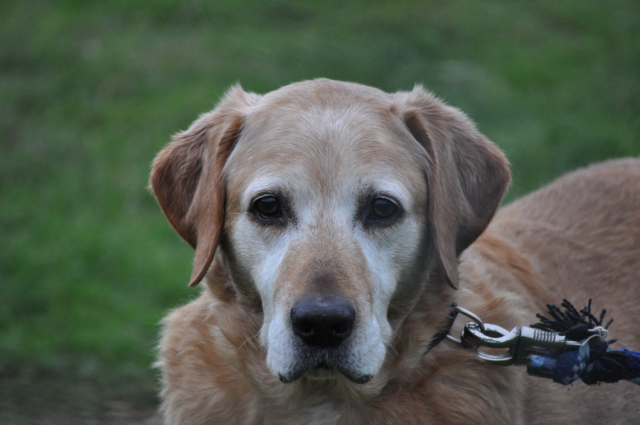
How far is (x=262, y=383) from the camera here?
123 inches

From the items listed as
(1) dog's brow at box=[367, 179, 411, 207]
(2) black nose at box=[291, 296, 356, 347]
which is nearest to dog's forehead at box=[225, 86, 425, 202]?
(1) dog's brow at box=[367, 179, 411, 207]

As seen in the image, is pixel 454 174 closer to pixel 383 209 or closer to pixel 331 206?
pixel 383 209

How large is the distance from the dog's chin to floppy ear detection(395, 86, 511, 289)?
2.00 ft

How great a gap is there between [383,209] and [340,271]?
16.0 inches

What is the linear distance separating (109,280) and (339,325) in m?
3.75

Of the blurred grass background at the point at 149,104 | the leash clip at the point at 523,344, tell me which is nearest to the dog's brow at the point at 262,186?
the leash clip at the point at 523,344

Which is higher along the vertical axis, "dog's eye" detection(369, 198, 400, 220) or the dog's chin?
"dog's eye" detection(369, 198, 400, 220)

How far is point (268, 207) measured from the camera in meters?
2.97

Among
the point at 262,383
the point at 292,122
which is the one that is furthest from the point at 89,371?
the point at 292,122

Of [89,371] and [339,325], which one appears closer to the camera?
[339,325]

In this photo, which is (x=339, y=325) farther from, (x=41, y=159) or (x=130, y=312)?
(x=41, y=159)

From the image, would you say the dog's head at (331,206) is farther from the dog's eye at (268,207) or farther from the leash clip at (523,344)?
the leash clip at (523,344)

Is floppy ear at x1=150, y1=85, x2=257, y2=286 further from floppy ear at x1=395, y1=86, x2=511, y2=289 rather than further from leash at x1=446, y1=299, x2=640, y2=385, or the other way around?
→ leash at x1=446, y1=299, x2=640, y2=385

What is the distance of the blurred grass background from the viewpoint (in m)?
5.22
